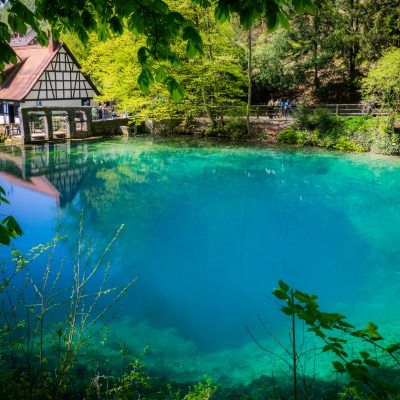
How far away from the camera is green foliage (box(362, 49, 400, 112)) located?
22.9m

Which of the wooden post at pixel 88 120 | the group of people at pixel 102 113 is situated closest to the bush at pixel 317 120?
the wooden post at pixel 88 120

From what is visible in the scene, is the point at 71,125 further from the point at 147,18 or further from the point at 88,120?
the point at 147,18

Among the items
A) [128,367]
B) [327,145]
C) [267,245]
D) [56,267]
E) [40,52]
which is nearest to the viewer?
[128,367]

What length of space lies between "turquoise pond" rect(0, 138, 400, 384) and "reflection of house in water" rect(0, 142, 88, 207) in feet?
0.31

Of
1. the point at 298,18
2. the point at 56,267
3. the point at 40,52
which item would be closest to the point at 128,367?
the point at 56,267

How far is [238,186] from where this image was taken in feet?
61.7

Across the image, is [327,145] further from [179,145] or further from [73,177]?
[73,177]

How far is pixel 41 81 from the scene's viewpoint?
3006 cm

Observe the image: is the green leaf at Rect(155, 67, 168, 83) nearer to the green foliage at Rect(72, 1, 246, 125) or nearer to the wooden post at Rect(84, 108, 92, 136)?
the green foliage at Rect(72, 1, 246, 125)

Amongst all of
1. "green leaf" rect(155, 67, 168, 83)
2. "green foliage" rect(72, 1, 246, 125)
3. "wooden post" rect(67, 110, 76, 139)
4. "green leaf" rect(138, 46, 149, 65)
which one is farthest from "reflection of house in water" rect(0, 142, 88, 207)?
"green leaf" rect(138, 46, 149, 65)

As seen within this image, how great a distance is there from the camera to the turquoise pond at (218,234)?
7.85m

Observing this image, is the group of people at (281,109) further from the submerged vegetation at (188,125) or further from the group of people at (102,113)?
the group of people at (102,113)

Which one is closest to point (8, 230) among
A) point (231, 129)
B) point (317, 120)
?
point (317, 120)

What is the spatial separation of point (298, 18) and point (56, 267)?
2921 centimetres
